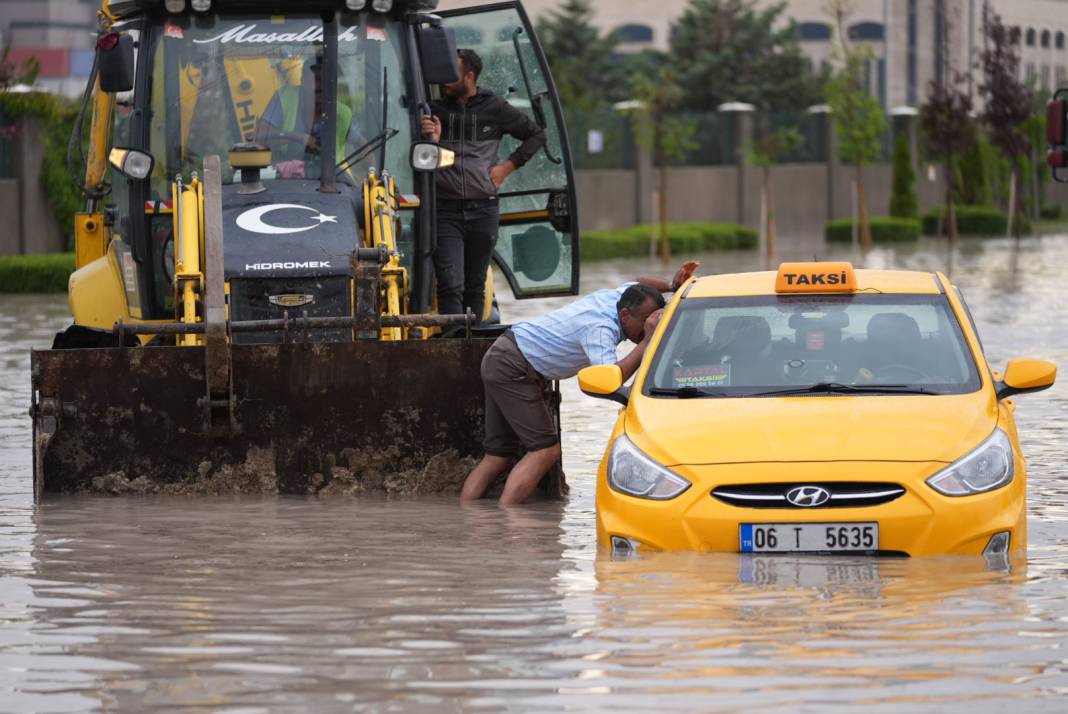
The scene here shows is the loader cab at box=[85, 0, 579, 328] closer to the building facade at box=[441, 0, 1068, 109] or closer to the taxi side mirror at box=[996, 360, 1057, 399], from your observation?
the taxi side mirror at box=[996, 360, 1057, 399]

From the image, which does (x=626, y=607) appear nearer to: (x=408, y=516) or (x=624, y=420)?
(x=624, y=420)

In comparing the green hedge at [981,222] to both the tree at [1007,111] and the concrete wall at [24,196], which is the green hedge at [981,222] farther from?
the concrete wall at [24,196]

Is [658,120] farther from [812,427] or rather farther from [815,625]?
[815,625]

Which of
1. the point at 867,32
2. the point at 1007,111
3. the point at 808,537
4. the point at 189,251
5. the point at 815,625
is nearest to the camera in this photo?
the point at 815,625

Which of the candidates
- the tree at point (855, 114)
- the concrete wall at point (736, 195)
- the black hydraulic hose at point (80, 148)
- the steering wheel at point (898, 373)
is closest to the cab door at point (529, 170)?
the black hydraulic hose at point (80, 148)

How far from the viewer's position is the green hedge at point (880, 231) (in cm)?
4997

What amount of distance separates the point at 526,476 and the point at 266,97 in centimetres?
303

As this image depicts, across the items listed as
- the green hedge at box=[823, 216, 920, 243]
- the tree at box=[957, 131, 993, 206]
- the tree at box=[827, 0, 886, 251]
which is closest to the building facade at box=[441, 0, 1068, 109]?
the tree at box=[957, 131, 993, 206]

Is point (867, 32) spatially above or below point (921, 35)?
above

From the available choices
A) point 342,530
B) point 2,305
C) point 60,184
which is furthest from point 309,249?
point 60,184

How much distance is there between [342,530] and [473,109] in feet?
14.5

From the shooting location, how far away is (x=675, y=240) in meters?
43.2

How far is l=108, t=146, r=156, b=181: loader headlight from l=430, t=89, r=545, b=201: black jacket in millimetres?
2036

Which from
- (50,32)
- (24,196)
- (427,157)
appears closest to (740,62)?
(50,32)
